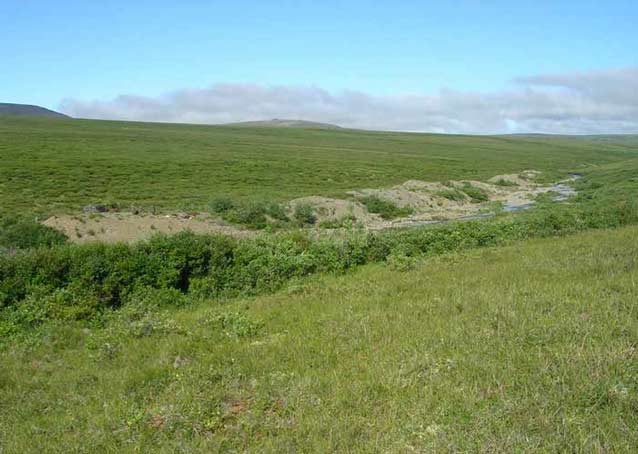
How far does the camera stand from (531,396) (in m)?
5.02

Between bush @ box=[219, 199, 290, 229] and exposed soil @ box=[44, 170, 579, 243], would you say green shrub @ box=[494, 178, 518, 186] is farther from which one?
bush @ box=[219, 199, 290, 229]

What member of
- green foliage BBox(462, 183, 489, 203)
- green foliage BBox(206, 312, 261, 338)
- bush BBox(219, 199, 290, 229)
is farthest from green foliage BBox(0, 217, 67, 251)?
green foliage BBox(462, 183, 489, 203)

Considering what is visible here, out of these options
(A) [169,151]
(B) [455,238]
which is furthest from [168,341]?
(A) [169,151]

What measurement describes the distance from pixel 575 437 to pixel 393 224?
86.0 ft

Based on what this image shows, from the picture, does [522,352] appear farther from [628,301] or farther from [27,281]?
[27,281]

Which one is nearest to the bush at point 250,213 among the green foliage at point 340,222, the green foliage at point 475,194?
the green foliage at point 340,222

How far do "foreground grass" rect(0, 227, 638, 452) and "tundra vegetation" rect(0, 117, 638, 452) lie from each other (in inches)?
1.0

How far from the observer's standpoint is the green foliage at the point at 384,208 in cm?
Answer: 3350

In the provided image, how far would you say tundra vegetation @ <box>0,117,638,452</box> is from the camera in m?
4.80

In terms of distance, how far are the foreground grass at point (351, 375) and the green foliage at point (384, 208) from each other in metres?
23.5

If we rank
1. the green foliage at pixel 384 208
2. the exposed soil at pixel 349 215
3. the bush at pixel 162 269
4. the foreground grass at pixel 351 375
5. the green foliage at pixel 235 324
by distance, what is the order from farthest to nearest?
the green foliage at pixel 384 208 → the exposed soil at pixel 349 215 → the bush at pixel 162 269 → the green foliage at pixel 235 324 → the foreground grass at pixel 351 375

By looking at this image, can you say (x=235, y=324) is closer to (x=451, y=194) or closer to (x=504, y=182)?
(x=451, y=194)

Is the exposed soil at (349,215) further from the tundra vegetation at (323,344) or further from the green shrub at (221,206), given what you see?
the tundra vegetation at (323,344)

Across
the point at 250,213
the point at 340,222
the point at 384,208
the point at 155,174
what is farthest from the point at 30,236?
the point at 155,174
